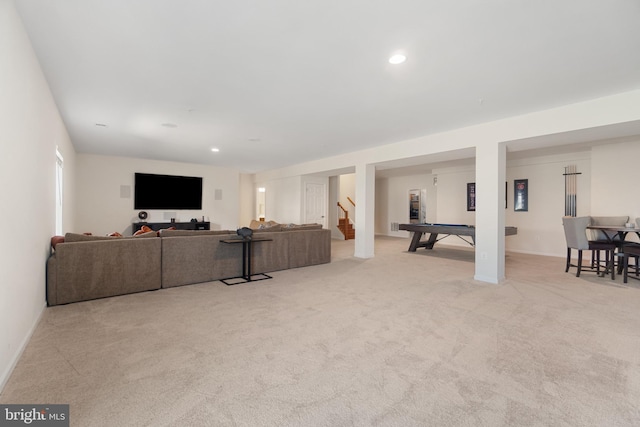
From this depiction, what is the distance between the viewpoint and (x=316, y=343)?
2402 mm

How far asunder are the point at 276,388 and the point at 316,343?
2.14 feet

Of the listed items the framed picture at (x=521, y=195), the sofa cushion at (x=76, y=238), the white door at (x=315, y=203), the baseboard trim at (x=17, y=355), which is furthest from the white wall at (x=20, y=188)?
the framed picture at (x=521, y=195)

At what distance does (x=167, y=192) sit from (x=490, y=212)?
809 cm

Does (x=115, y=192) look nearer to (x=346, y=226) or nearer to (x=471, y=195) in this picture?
(x=346, y=226)

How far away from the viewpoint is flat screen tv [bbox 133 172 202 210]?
8180 millimetres

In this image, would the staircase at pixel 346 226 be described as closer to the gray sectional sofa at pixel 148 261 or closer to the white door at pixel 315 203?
the white door at pixel 315 203

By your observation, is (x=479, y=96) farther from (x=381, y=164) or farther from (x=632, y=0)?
(x=381, y=164)

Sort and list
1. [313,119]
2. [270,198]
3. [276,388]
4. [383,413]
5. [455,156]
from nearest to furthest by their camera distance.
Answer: [383,413] < [276,388] < [313,119] < [455,156] < [270,198]

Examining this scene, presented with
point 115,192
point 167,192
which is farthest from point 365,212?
point 115,192

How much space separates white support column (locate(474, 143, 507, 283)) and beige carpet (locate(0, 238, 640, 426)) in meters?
0.68

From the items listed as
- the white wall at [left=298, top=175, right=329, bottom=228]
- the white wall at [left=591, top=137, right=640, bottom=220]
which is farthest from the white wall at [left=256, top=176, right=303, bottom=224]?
the white wall at [left=591, top=137, right=640, bottom=220]

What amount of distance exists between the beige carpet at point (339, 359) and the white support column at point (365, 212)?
275 cm

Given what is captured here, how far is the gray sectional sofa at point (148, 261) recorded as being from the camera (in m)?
3.37

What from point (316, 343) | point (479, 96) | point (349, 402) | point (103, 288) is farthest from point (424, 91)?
point (103, 288)
